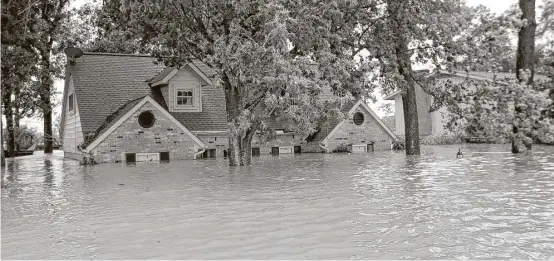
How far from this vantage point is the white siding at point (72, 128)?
79.5ft

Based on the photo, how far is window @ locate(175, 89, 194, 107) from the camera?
25453mm

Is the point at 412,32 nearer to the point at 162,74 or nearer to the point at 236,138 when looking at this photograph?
the point at 236,138

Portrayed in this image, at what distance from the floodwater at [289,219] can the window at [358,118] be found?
1695 cm

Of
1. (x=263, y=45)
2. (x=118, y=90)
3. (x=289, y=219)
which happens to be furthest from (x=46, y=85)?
(x=289, y=219)

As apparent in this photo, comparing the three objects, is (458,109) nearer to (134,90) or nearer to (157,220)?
(157,220)

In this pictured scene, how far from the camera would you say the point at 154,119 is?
2284 centimetres

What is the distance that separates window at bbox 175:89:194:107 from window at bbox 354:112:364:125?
9706 mm

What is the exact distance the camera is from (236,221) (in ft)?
23.1

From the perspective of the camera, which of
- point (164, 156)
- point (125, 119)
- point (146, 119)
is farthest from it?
point (164, 156)

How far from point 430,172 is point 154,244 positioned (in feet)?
32.9

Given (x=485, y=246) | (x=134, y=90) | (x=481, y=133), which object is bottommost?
(x=485, y=246)

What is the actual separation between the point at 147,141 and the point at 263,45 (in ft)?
37.2

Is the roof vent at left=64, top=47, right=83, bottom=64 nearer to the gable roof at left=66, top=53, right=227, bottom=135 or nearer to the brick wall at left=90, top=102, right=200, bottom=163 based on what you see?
the gable roof at left=66, top=53, right=227, bottom=135

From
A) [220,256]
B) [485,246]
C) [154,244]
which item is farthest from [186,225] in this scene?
[485,246]
